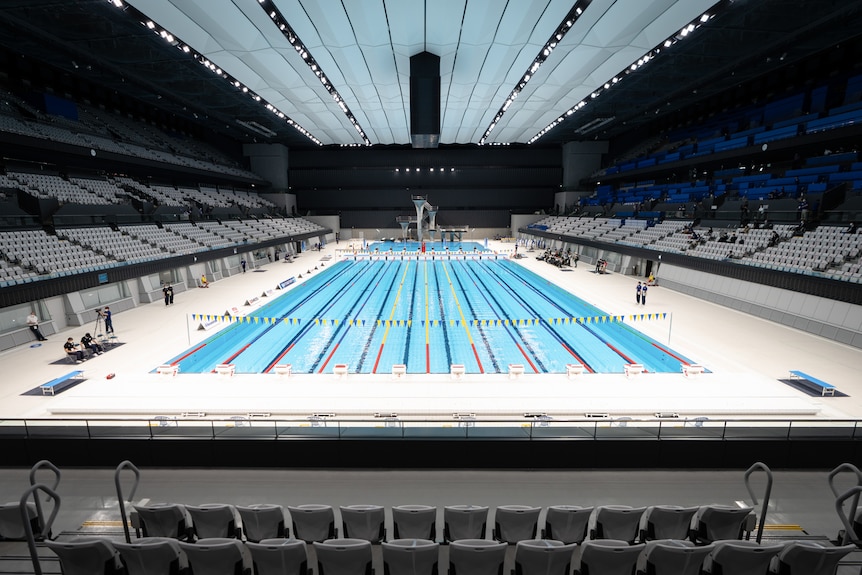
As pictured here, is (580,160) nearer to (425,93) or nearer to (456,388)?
(425,93)

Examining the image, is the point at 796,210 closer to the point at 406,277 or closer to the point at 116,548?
the point at 406,277

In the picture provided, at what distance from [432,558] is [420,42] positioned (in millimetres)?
18393

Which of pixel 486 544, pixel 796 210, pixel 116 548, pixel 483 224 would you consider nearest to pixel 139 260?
pixel 116 548

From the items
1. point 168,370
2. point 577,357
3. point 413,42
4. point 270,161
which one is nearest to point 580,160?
point 413,42

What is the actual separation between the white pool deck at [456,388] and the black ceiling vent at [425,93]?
13.5m

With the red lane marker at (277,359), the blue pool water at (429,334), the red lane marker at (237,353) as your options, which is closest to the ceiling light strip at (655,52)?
the blue pool water at (429,334)

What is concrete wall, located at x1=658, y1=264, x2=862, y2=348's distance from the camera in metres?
11.7

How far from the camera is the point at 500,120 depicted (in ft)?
103

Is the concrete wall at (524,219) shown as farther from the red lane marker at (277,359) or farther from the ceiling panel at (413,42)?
the red lane marker at (277,359)

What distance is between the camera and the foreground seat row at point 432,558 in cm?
291

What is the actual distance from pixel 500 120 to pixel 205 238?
2306 cm

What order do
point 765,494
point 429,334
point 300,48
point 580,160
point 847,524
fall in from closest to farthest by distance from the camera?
point 847,524 → point 765,494 → point 429,334 → point 300,48 → point 580,160

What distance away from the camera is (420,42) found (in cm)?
1661

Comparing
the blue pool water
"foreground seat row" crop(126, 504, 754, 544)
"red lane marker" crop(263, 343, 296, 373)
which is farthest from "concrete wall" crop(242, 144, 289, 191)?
"foreground seat row" crop(126, 504, 754, 544)
